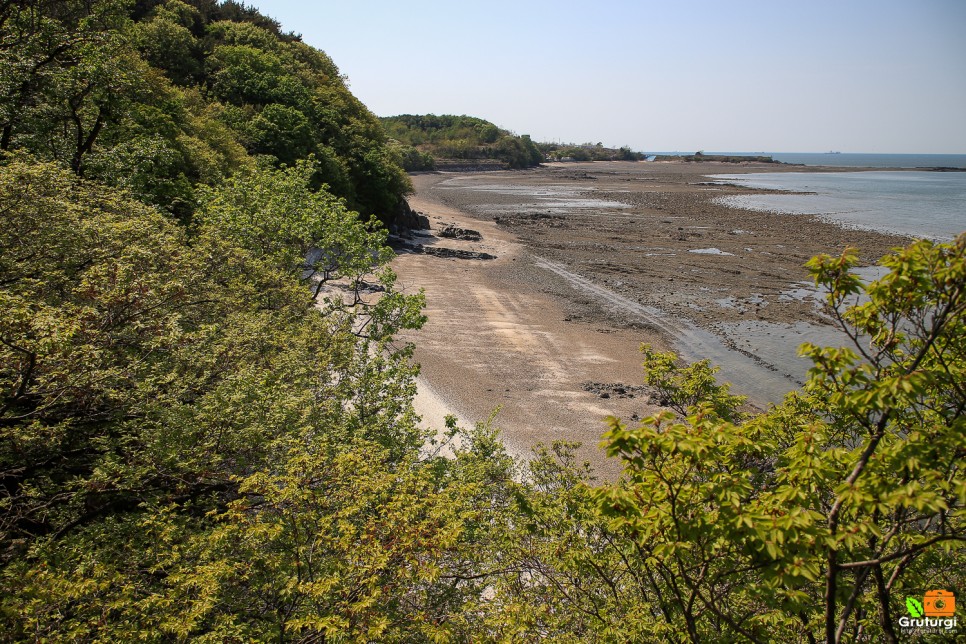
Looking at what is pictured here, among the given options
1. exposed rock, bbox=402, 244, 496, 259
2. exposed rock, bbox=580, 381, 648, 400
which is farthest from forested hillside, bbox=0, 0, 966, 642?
exposed rock, bbox=402, 244, 496, 259

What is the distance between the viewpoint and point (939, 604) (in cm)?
504

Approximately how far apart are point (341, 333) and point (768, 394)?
714 inches

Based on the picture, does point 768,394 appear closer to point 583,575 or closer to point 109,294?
point 583,575

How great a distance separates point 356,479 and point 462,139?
164m

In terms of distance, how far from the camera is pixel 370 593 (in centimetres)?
626

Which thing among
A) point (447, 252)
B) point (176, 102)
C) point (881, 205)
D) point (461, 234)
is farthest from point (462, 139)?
point (176, 102)

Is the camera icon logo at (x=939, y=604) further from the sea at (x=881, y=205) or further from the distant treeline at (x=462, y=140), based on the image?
the distant treeline at (x=462, y=140)

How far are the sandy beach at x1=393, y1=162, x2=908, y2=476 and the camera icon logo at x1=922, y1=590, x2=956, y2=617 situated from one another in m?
11.3

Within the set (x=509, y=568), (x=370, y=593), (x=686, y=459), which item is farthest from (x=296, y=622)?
(x=686, y=459)

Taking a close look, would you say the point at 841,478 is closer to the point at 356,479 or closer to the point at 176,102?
the point at 356,479

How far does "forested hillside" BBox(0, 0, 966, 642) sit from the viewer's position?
4.43 meters

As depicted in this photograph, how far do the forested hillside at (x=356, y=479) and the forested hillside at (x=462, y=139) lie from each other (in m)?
140

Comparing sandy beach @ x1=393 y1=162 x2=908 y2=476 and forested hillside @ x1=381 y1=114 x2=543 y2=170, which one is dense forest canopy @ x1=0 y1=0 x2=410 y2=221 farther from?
forested hillside @ x1=381 y1=114 x2=543 y2=170

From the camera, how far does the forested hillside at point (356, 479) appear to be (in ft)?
14.5
